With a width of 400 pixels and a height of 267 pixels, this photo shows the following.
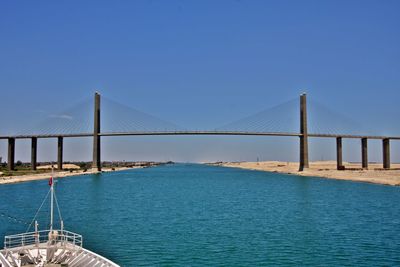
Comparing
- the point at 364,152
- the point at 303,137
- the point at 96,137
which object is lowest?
the point at 364,152

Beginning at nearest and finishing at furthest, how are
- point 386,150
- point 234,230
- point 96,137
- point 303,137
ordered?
point 234,230, point 303,137, point 386,150, point 96,137

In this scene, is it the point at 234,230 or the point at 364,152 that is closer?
the point at 234,230

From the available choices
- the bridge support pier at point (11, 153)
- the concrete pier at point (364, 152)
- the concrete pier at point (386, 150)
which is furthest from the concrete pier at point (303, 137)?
the bridge support pier at point (11, 153)

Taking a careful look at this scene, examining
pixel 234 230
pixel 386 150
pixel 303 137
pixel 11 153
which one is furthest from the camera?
pixel 386 150

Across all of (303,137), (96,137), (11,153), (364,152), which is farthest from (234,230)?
(11,153)

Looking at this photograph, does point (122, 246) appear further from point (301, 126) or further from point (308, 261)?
point (301, 126)

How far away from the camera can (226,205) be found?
4612cm

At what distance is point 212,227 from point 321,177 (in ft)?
272

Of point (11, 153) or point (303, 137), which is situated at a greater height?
point (303, 137)

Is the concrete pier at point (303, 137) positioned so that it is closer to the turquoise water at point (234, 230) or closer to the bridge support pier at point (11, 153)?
the turquoise water at point (234, 230)

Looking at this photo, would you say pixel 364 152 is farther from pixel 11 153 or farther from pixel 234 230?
pixel 234 230

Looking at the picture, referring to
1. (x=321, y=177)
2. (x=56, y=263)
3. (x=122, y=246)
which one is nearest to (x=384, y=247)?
(x=122, y=246)

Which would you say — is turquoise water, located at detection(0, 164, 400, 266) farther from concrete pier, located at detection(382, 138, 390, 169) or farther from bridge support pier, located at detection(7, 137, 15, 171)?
bridge support pier, located at detection(7, 137, 15, 171)

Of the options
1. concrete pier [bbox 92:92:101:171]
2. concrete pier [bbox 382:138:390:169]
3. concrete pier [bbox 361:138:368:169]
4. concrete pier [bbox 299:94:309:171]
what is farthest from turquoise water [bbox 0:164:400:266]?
concrete pier [bbox 92:92:101:171]
